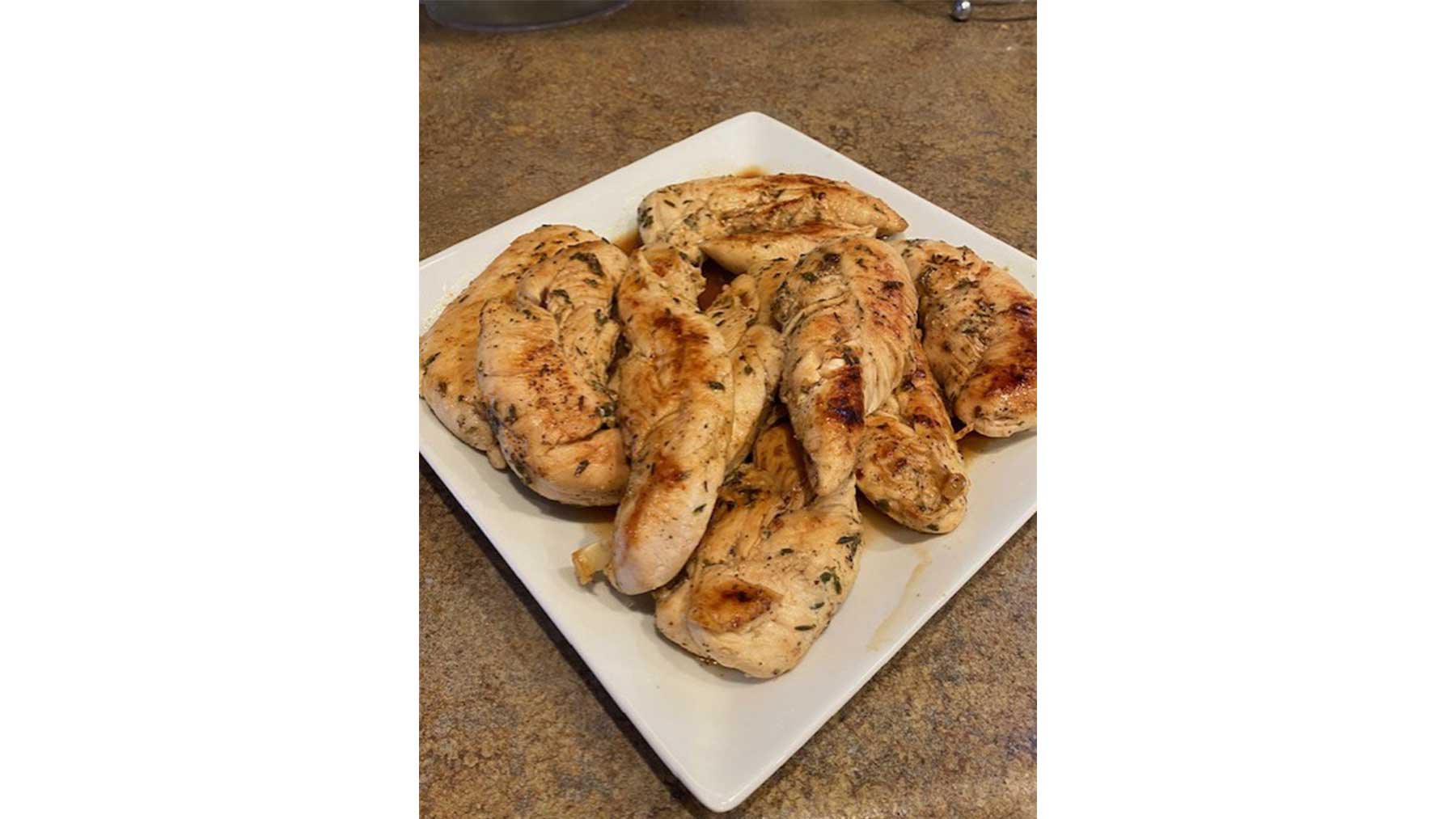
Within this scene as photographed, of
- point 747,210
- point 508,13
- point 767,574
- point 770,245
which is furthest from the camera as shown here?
point 508,13

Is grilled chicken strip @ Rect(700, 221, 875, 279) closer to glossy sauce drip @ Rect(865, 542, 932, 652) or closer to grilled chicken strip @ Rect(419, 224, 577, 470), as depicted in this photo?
grilled chicken strip @ Rect(419, 224, 577, 470)

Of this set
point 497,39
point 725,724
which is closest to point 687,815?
point 725,724

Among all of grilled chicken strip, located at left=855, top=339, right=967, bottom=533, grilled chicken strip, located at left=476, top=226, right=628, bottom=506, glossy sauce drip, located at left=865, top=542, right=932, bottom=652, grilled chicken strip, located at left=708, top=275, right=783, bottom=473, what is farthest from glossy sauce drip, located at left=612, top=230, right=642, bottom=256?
glossy sauce drip, located at left=865, top=542, right=932, bottom=652

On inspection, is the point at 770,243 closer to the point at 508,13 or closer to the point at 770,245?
the point at 770,245

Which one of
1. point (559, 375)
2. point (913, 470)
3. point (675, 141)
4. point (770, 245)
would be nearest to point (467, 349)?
point (559, 375)

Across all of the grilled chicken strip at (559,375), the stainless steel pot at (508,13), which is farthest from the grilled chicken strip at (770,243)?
the stainless steel pot at (508,13)

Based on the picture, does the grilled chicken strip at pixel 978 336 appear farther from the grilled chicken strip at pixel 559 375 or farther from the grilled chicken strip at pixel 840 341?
the grilled chicken strip at pixel 559 375

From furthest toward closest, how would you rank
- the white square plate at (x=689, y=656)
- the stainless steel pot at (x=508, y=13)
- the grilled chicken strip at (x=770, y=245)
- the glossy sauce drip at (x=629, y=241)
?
the stainless steel pot at (x=508, y=13)
the glossy sauce drip at (x=629, y=241)
the grilled chicken strip at (x=770, y=245)
the white square plate at (x=689, y=656)
